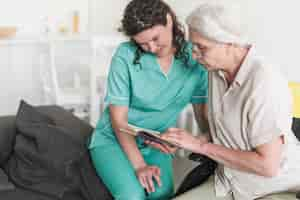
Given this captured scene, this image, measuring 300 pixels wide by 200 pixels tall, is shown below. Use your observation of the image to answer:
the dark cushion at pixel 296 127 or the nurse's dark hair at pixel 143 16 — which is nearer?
the nurse's dark hair at pixel 143 16

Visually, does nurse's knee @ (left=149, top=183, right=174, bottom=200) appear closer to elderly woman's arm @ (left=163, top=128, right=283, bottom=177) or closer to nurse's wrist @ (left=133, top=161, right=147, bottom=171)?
nurse's wrist @ (left=133, top=161, right=147, bottom=171)

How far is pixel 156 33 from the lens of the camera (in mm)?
1690

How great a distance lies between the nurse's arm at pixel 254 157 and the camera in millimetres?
1431

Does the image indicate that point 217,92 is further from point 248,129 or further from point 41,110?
point 41,110

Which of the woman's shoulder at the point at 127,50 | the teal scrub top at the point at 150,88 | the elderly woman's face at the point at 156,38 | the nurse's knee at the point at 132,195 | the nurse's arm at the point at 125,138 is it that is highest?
the elderly woman's face at the point at 156,38

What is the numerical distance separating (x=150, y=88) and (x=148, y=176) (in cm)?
34

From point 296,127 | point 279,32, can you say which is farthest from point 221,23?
point 279,32

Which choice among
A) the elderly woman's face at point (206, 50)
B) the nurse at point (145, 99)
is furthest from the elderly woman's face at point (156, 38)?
the elderly woman's face at point (206, 50)

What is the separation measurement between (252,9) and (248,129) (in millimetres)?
1058

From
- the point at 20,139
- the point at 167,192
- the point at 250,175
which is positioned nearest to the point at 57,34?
the point at 20,139

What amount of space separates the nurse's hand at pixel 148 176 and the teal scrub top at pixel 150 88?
0.20m

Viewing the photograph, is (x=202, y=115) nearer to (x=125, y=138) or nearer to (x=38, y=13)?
(x=125, y=138)

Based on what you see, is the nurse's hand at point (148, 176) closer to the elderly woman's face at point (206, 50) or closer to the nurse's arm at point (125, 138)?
the nurse's arm at point (125, 138)

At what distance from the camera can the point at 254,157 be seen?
146 centimetres
